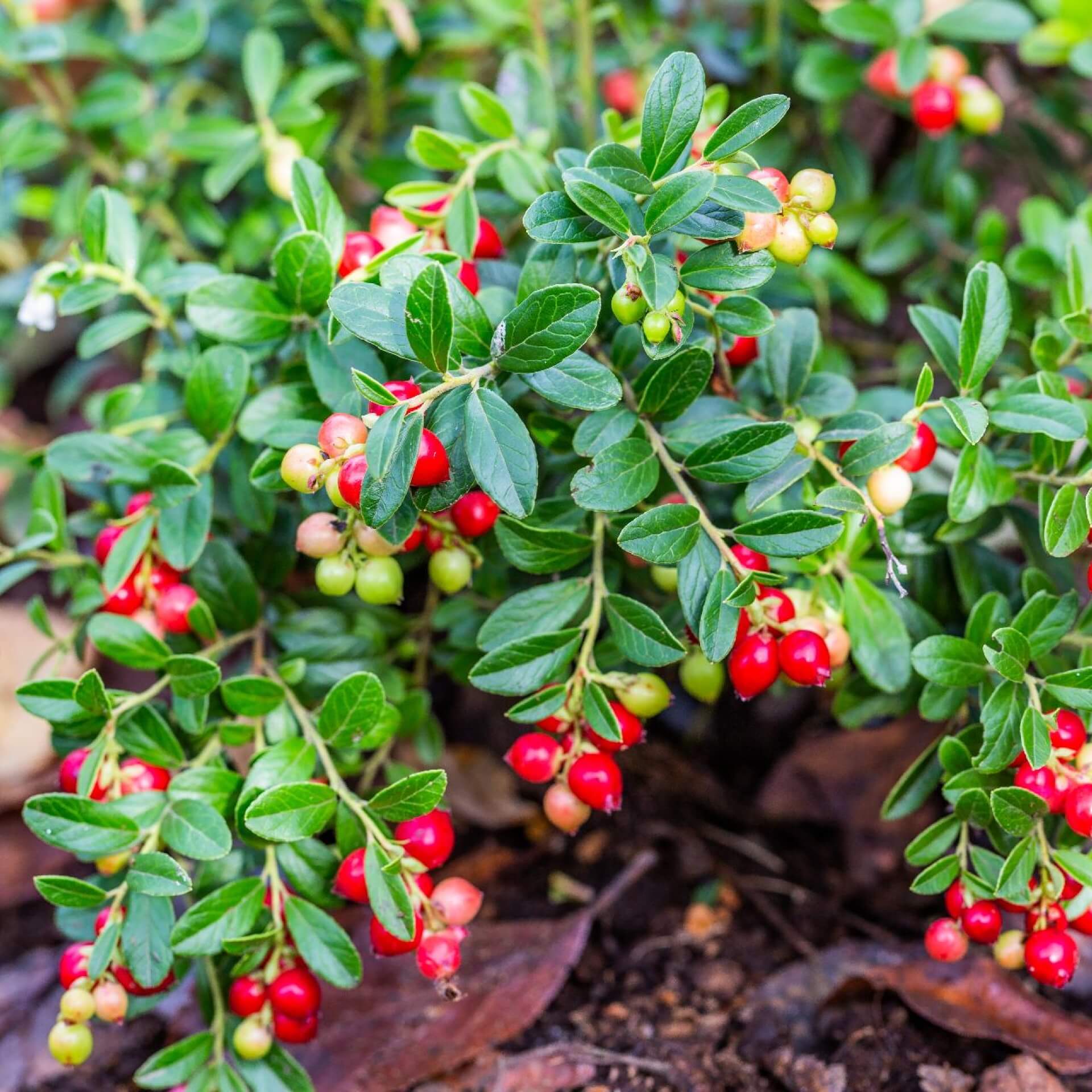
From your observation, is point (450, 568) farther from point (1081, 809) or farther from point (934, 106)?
point (934, 106)

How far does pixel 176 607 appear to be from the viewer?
4.90ft

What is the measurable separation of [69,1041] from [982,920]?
106 cm

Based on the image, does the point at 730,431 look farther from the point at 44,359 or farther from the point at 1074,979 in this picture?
the point at 44,359

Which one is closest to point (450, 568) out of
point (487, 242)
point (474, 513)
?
point (474, 513)

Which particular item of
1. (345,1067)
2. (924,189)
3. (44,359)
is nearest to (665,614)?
(345,1067)

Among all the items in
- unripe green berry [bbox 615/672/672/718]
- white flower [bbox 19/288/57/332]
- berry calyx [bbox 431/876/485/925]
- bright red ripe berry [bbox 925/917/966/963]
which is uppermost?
white flower [bbox 19/288/57/332]

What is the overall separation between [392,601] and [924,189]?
1472 mm

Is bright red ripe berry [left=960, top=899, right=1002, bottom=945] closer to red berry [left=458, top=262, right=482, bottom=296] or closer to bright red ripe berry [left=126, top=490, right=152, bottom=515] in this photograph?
red berry [left=458, top=262, right=482, bottom=296]

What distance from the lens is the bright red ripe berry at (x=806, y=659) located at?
1.22 meters

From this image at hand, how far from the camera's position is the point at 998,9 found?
6.71ft

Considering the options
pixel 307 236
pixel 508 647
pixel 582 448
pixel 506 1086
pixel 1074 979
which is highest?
pixel 307 236

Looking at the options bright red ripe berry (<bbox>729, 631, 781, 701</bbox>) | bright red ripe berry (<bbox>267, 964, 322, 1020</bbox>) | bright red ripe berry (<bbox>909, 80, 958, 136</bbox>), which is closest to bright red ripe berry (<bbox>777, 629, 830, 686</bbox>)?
bright red ripe berry (<bbox>729, 631, 781, 701</bbox>)

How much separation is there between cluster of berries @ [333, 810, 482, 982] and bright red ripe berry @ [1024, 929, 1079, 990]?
632 mm

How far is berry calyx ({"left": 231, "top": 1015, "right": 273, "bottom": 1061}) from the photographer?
1377 mm
